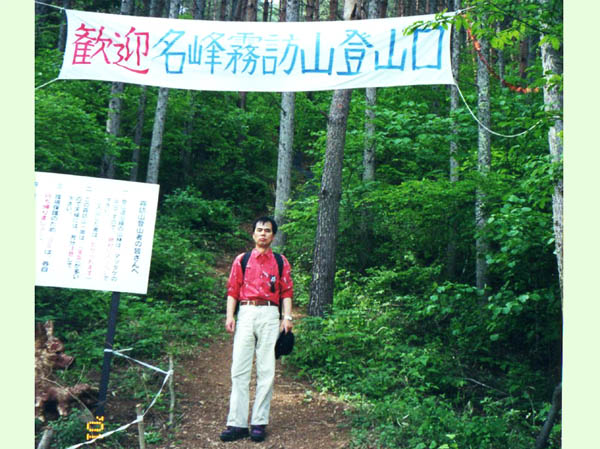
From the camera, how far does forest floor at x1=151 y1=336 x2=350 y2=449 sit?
15.4 feet

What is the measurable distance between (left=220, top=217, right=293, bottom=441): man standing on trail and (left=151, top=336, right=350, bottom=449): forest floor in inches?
8.7

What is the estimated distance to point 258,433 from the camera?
4676 mm

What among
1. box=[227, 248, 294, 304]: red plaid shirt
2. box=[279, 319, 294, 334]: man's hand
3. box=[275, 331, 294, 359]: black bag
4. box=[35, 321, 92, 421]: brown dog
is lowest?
box=[35, 321, 92, 421]: brown dog

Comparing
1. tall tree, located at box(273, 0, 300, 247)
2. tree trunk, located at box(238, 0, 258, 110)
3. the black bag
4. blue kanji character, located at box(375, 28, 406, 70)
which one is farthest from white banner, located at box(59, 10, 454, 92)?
tree trunk, located at box(238, 0, 258, 110)

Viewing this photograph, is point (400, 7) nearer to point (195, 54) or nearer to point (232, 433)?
point (195, 54)

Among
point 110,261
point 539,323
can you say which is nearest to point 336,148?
point 539,323

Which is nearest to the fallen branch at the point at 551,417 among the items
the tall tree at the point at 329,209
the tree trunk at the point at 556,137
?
the tree trunk at the point at 556,137

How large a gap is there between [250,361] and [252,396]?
59.7 inches

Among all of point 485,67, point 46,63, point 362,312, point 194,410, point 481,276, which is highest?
point 46,63

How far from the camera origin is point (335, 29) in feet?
21.4

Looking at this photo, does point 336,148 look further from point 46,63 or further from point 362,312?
point 46,63

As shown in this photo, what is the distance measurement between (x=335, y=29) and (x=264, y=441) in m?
4.80

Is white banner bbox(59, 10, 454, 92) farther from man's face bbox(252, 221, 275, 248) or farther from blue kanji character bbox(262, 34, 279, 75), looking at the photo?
man's face bbox(252, 221, 275, 248)

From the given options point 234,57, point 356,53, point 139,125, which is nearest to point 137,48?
point 234,57
